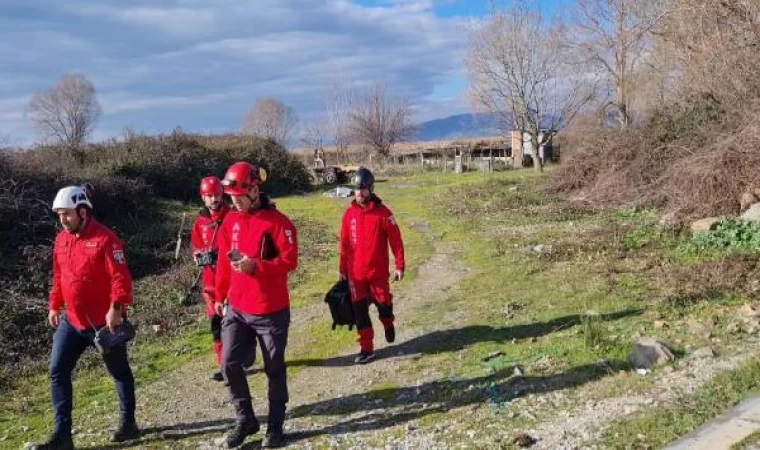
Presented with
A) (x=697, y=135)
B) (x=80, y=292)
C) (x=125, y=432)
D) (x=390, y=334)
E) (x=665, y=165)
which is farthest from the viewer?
(x=665, y=165)

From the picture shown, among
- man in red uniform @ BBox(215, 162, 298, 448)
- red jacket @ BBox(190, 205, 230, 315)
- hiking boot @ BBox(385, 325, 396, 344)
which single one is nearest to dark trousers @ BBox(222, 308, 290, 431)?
man in red uniform @ BBox(215, 162, 298, 448)

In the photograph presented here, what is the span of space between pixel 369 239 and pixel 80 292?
313 cm

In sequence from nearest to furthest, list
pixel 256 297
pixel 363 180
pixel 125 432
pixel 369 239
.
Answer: pixel 256 297 < pixel 125 432 < pixel 363 180 < pixel 369 239

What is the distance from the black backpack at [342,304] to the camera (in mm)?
8047

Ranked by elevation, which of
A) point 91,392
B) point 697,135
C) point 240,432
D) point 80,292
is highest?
point 697,135

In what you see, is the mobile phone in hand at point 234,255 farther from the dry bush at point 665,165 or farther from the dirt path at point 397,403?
the dry bush at point 665,165

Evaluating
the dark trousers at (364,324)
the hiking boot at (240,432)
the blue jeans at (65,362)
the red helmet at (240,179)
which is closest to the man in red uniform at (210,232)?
the blue jeans at (65,362)

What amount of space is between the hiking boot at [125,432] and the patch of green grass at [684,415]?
12.9 ft

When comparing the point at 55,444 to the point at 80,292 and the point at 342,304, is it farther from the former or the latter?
the point at 342,304

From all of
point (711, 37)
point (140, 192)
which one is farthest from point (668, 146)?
point (140, 192)

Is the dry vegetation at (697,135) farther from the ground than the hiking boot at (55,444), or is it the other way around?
the dry vegetation at (697,135)

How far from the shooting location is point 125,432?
625 cm

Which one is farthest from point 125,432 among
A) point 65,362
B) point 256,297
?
point 256,297

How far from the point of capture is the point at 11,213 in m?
14.2
